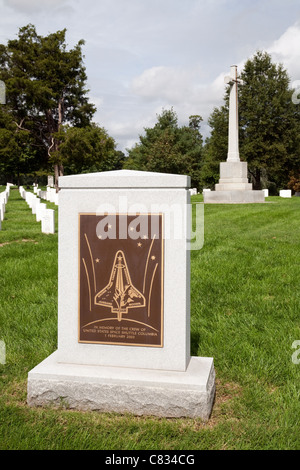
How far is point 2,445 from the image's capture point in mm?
2584

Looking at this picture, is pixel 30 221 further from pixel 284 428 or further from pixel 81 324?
pixel 284 428

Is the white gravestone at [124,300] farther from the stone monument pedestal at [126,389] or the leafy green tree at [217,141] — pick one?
the leafy green tree at [217,141]

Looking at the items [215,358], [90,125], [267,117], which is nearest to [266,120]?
[267,117]

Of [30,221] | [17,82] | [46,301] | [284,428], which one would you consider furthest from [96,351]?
[17,82]

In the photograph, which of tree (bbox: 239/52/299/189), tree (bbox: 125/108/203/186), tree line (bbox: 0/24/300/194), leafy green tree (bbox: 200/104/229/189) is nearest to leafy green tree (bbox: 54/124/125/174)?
tree line (bbox: 0/24/300/194)

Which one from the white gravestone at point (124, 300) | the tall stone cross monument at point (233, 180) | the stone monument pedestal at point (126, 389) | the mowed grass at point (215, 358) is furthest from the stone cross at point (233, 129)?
the stone monument pedestal at point (126, 389)

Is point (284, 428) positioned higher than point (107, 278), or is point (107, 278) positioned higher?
point (107, 278)

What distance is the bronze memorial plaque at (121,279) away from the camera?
3.10 m

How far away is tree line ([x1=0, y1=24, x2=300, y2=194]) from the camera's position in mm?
33344

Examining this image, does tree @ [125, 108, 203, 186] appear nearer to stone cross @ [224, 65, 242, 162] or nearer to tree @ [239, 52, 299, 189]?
tree @ [239, 52, 299, 189]

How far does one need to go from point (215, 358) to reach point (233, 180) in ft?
64.0

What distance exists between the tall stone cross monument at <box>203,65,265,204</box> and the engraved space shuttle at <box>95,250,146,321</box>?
1856 centimetres

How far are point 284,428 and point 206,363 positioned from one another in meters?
0.71
